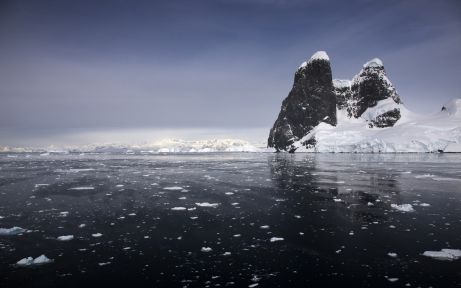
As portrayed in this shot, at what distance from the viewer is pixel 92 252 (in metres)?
8.81

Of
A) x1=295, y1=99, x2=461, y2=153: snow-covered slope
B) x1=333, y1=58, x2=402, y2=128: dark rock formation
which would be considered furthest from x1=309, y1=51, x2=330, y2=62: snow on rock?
x1=295, y1=99, x2=461, y2=153: snow-covered slope

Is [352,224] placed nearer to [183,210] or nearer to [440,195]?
[183,210]

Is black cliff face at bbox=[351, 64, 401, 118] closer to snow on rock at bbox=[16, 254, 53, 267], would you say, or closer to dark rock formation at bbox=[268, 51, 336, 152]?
dark rock formation at bbox=[268, 51, 336, 152]

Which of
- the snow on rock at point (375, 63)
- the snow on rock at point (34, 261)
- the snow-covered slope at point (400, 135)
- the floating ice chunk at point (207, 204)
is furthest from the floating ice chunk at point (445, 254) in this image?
the snow on rock at point (375, 63)

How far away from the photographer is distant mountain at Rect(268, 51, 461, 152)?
11000 centimetres

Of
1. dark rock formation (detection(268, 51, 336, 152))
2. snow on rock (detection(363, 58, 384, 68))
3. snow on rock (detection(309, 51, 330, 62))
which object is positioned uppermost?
snow on rock (detection(309, 51, 330, 62))

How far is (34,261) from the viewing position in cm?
796

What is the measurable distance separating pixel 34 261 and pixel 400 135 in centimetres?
11486

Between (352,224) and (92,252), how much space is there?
27.3 ft

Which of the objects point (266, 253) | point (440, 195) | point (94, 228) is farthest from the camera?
point (440, 195)

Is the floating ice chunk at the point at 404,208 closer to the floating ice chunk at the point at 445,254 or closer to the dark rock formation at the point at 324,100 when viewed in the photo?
the floating ice chunk at the point at 445,254

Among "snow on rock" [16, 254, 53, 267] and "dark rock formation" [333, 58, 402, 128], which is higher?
"dark rock formation" [333, 58, 402, 128]

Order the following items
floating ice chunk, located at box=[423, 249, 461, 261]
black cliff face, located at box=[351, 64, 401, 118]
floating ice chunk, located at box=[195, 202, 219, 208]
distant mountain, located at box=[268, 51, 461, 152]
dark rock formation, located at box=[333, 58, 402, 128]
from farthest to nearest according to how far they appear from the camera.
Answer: black cliff face, located at box=[351, 64, 401, 118] < dark rock formation, located at box=[333, 58, 402, 128] < distant mountain, located at box=[268, 51, 461, 152] < floating ice chunk, located at box=[195, 202, 219, 208] < floating ice chunk, located at box=[423, 249, 461, 261]

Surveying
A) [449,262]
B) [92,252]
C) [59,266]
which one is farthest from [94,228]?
[449,262]
